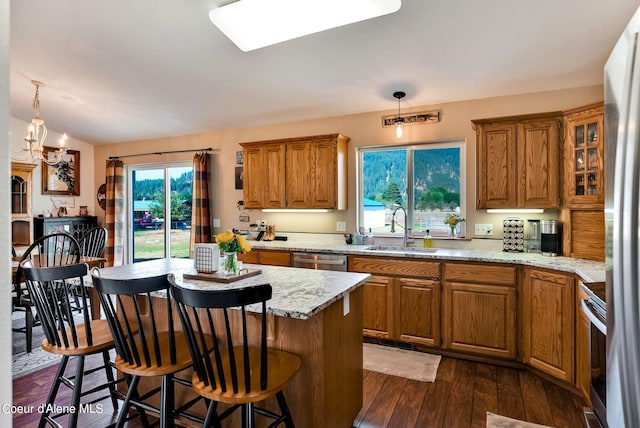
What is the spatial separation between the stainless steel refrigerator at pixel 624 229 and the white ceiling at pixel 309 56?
196cm

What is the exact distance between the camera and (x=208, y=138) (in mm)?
5223

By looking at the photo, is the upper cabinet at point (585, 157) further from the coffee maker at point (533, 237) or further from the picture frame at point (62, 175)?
the picture frame at point (62, 175)

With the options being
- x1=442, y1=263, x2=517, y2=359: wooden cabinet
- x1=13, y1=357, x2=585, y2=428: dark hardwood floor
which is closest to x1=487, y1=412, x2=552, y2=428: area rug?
x1=13, y1=357, x2=585, y2=428: dark hardwood floor

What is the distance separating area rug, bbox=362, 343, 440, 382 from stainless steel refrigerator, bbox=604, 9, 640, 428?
2244 millimetres

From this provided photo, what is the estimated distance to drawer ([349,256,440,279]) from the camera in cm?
315

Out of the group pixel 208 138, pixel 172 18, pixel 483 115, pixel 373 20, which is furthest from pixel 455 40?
pixel 208 138

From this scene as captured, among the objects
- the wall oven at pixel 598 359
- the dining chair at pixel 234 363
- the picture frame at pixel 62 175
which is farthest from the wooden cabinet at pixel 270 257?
the picture frame at pixel 62 175

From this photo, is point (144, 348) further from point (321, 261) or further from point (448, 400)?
point (321, 261)

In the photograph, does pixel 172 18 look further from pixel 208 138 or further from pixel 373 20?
pixel 208 138

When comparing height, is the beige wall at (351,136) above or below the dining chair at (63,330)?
above

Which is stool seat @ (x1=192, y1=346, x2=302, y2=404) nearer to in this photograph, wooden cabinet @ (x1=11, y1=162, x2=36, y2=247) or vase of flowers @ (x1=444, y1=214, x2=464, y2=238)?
vase of flowers @ (x1=444, y1=214, x2=464, y2=238)

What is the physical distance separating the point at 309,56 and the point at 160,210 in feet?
13.1

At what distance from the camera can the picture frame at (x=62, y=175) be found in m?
5.64

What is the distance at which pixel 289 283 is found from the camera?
2.03 meters
